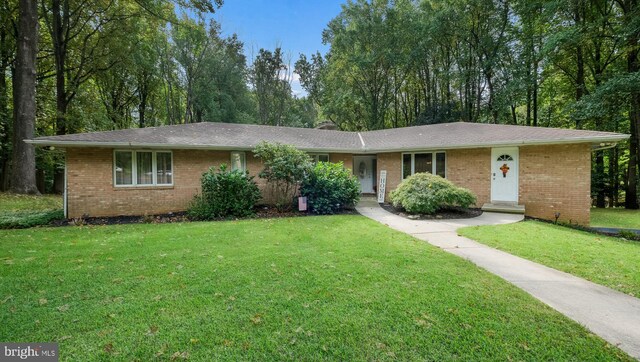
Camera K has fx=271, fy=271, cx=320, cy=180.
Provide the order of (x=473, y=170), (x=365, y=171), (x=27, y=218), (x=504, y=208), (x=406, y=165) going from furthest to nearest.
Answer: (x=365, y=171) < (x=406, y=165) < (x=473, y=170) < (x=504, y=208) < (x=27, y=218)

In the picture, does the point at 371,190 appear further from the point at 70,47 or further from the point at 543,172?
the point at 70,47

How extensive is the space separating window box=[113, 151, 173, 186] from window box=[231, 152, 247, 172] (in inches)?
88.0

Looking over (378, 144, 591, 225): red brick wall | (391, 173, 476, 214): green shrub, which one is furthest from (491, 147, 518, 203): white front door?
(391, 173, 476, 214): green shrub

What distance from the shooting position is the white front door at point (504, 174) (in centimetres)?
1030

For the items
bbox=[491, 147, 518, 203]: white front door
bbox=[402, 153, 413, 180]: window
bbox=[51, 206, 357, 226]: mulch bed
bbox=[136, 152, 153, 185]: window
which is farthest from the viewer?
bbox=[402, 153, 413, 180]: window

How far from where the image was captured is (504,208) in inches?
393

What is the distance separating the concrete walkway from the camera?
269 cm

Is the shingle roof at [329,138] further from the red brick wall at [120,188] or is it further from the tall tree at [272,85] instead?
the tall tree at [272,85]

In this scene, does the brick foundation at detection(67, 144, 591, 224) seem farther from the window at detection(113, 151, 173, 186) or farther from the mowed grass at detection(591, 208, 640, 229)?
the mowed grass at detection(591, 208, 640, 229)

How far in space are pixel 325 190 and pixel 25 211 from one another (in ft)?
32.4

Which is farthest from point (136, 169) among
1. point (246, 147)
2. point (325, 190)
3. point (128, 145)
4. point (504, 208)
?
point (504, 208)

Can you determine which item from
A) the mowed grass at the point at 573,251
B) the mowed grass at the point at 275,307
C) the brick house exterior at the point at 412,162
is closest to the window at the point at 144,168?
the brick house exterior at the point at 412,162

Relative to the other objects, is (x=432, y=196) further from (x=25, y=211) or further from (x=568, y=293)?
(x=25, y=211)

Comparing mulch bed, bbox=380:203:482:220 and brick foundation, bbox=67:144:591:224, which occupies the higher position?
brick foundation, bbox=67:144:591:224
